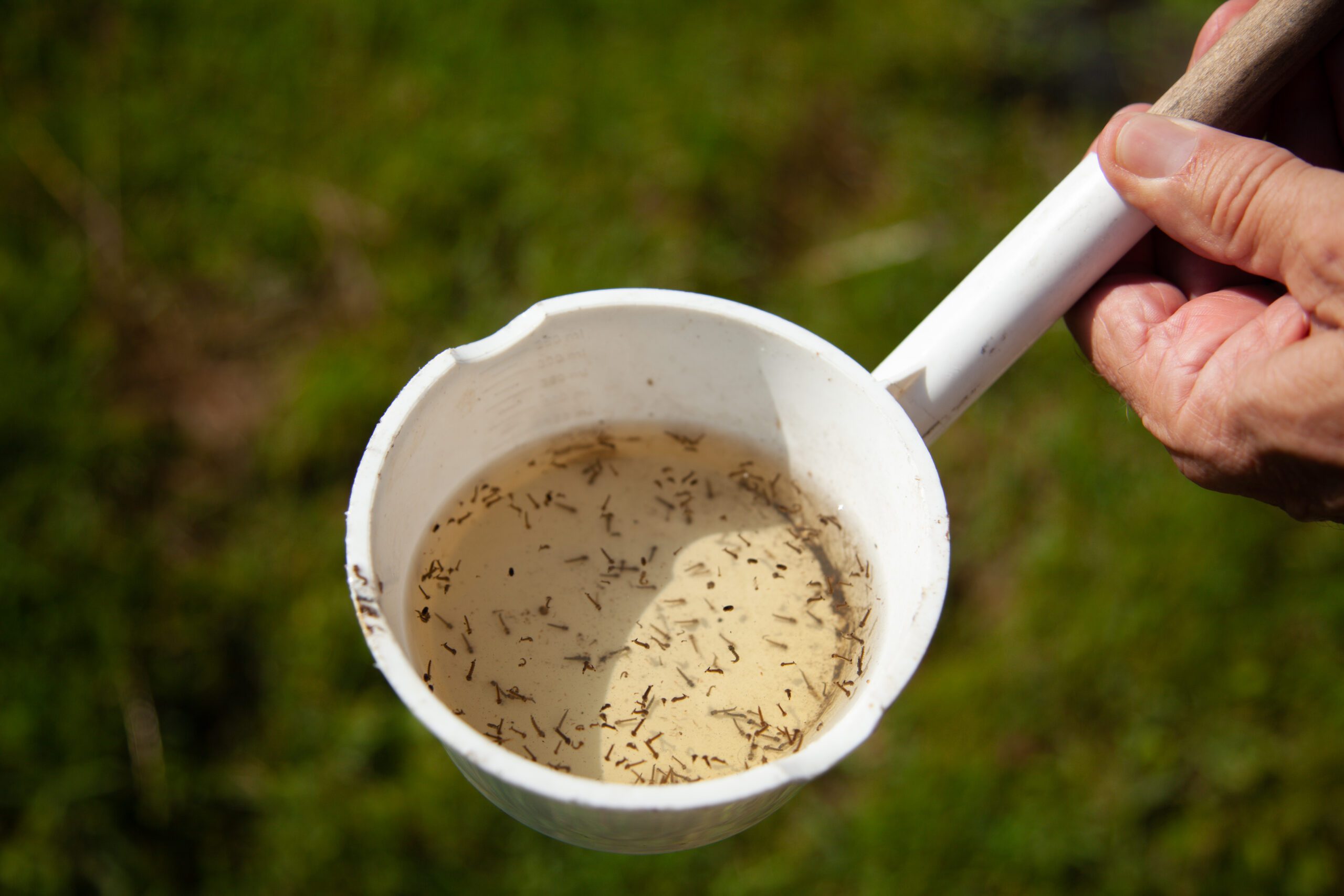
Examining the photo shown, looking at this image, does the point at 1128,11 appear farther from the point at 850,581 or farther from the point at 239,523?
the point at 239,523

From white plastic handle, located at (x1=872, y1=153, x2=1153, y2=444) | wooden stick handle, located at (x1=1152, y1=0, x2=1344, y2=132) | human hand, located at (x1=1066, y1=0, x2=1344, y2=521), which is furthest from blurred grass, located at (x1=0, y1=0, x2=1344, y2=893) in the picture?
wooden stick handle, located at (x1=1152, y1=0, x2=1344, y2=132)

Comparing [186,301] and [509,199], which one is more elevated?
[509,199]

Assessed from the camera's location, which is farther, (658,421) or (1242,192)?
(658,421)

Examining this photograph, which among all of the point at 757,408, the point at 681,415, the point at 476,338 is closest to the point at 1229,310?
the point at 757,408

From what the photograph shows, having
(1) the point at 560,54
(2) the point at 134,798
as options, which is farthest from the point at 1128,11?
(2) the point at 134,798

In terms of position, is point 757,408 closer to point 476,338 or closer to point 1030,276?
point 1030,276

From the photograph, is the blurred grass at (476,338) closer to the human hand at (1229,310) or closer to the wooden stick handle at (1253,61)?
the human hand at (1229,310)
